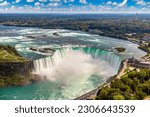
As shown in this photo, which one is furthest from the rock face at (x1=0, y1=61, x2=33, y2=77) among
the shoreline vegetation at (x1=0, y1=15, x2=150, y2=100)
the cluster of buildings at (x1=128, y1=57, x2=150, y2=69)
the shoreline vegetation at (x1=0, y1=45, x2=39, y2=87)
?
the cluster of buildings at (x1=128, y1=57, x2=150, y2=69)

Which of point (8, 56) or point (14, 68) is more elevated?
point (8, 56)

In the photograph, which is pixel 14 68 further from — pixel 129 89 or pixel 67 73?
pixel 129 89

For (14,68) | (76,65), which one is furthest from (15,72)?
(76,65)

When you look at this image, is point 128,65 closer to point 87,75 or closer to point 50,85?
point 87,75

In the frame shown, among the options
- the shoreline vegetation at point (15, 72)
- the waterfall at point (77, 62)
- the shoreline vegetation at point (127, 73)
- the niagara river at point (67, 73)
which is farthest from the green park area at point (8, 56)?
the shoreline vegetation at point (127, 73)

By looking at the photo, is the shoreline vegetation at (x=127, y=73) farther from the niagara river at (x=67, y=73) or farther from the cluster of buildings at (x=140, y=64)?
the niagara river at (x=67, y=73)

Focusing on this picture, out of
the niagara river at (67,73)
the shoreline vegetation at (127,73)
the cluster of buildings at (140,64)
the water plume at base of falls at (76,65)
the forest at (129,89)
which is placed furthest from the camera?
the cluster of buildings at (140,64)

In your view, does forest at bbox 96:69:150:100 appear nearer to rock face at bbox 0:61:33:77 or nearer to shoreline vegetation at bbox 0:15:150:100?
shoreline vegetation at bbox 0:15:150:100

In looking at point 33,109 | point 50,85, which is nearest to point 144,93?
point 50,85
